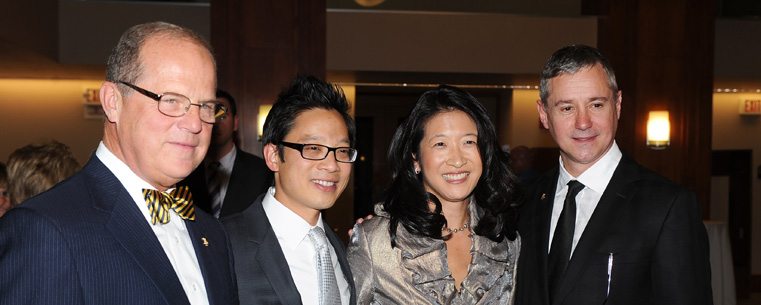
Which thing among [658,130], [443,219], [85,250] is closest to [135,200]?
[85,250]

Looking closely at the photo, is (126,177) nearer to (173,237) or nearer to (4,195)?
(173,237)

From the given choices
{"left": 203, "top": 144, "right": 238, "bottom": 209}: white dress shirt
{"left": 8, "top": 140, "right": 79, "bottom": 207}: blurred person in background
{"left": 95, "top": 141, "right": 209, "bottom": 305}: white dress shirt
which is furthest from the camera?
{"left": 203, "top": 144, "right": 238, "bottom": 209}: white dress shirt

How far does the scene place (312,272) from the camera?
207 centimetres

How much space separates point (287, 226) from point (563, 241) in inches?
40.8

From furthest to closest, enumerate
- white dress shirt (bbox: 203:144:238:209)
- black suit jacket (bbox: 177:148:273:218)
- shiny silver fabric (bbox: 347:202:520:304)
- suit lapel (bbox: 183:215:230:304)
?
white dress shirt (bbox: 203:144:238:209), black suit jacket (bbox: 177:148:273:218), shiny silver fabric (bbox: 347:202:520:304), suit lapel (bbox: 183:215:230:304)

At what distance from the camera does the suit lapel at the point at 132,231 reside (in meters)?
1.36

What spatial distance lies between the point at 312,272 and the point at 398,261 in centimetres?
39

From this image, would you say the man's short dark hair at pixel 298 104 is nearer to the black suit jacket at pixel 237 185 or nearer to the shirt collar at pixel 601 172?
the shirt collar at pixel 601 172

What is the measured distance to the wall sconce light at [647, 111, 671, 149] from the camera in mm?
7160

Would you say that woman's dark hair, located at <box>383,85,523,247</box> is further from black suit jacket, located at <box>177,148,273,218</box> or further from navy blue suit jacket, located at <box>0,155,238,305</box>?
black suit jacket, located at <box>177,148,273,218</box>

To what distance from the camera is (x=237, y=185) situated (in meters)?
3.91

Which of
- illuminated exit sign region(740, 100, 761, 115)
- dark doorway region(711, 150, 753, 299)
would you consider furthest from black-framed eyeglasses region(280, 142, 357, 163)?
illuminated exit sign region(740, 100, 761, 115)

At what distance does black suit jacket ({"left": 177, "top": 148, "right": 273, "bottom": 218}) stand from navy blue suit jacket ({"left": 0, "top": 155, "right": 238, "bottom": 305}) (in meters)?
2.22

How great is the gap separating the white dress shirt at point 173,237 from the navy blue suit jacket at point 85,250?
26 millimetres
